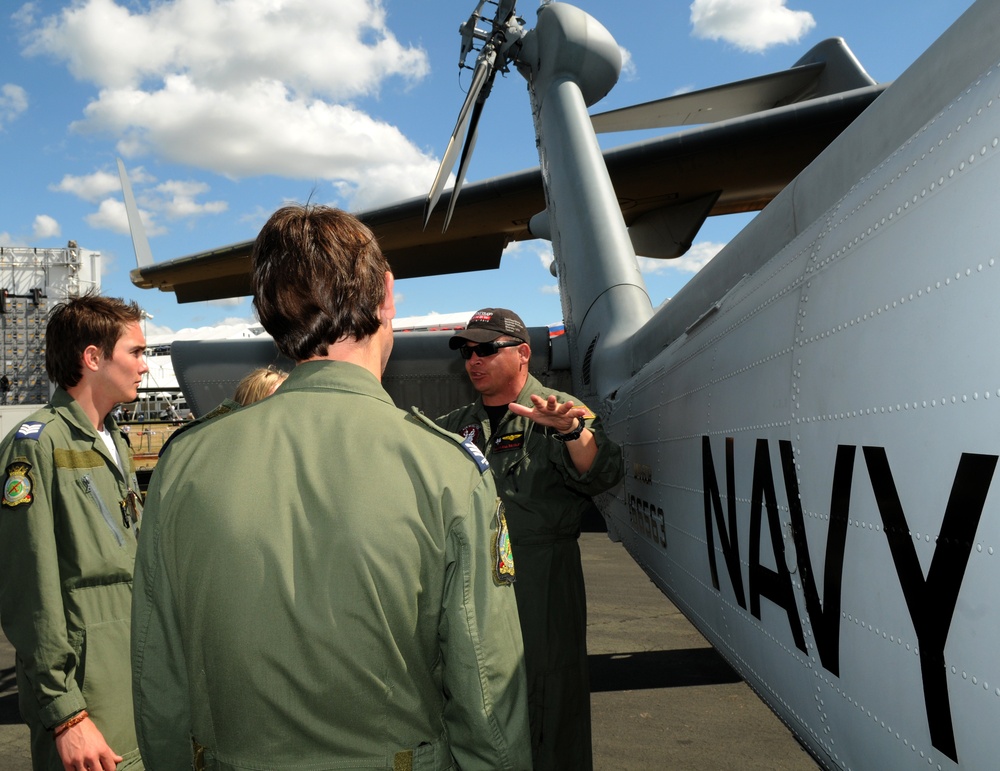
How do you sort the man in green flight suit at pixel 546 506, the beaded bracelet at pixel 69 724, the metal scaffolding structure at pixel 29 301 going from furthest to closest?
the metal scaffolding structure at pixel 29 301 < the man in green flight suit at pixel 546 506 < the beaded bracelet at pixel 69 724

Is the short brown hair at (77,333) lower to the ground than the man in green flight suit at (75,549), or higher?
higher

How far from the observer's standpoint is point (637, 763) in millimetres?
3252

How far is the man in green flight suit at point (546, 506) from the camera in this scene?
2.46m

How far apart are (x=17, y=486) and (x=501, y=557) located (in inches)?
59.3

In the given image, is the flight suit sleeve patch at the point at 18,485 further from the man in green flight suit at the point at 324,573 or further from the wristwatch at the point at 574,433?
the wristwatch at the point at 574,433

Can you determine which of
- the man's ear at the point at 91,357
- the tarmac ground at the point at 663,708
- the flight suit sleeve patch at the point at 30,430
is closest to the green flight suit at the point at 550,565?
the tarmac ground at the point at 663,708

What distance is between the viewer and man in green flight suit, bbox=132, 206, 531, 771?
1.01 metres

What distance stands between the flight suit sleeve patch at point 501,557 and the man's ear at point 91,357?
1.67 m

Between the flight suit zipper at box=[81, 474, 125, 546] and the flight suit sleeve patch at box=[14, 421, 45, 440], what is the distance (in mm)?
176

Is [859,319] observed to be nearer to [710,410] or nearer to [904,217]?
[904,217]

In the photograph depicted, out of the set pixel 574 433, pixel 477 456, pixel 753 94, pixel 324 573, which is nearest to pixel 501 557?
pixel 477 456

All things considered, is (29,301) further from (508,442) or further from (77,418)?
(508,442)

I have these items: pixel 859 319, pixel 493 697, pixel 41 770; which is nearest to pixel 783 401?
pixel 859 319

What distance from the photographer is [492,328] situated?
9.01ft
